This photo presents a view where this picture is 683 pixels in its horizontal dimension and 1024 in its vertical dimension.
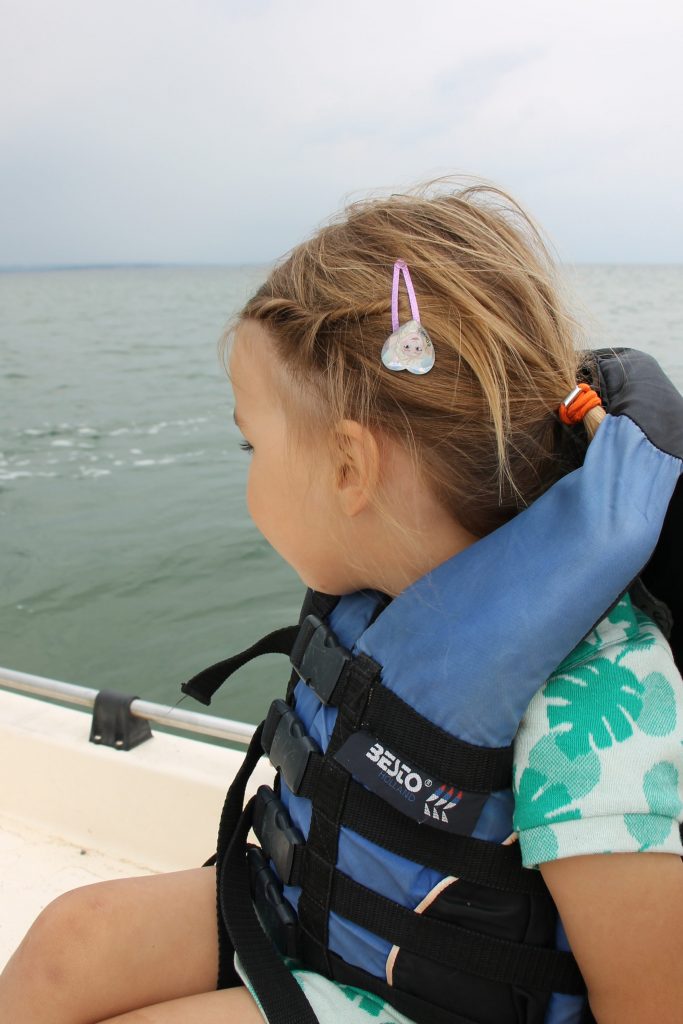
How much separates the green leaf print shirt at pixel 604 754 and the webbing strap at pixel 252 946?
32 cm

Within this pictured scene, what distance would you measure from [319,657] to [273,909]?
11.9 inches

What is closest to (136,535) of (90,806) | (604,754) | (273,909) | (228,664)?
(90,806)

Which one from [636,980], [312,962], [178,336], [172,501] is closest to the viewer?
[636,980]

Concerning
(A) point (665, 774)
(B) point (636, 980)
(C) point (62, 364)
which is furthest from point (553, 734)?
(C) point (62, 364)

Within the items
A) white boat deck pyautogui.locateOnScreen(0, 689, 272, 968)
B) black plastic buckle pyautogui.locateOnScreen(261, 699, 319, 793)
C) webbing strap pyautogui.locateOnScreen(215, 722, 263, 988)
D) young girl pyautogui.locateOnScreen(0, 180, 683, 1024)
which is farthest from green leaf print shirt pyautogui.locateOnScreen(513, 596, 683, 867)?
white boat deck pyautogui.locateOnScreen(0, 689, 272, 968)

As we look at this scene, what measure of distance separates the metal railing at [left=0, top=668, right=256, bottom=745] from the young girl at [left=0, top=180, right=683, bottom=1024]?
23.0 inches

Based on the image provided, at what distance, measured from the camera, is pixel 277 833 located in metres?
1.06

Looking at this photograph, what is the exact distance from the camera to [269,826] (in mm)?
1081

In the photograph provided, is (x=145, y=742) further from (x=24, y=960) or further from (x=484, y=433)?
(x=484, y=433)

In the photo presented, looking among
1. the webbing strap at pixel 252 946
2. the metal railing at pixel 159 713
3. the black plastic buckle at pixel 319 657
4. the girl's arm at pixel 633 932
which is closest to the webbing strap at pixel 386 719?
the black plastic buckle at pixel 319 657

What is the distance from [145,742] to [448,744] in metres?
1.10

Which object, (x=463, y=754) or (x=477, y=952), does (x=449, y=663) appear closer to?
(x=463, y=754)

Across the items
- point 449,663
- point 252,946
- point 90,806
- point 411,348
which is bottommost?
point 90,806

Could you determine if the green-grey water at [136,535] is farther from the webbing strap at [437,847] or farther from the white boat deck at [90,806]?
the white boat deck at [90,806]
